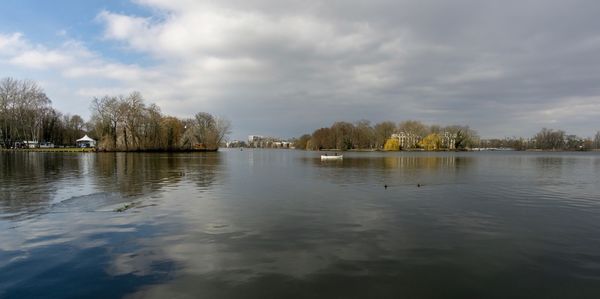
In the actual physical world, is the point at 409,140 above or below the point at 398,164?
above

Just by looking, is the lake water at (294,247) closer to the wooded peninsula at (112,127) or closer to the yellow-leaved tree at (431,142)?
the wooded peninsula at (112,127)

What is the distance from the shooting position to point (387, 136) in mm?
169000

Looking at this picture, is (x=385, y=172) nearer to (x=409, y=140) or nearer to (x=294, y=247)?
(x=294, y=247)

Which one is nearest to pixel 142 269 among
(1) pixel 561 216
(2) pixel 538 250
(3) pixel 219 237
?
(3) pixel 219 237

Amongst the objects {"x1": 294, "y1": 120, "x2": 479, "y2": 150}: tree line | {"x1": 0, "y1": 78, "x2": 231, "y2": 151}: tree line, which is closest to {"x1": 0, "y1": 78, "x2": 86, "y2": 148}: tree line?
{"x1": 0, "y1": 78, "x2": 231, "y2": 151}: tree line

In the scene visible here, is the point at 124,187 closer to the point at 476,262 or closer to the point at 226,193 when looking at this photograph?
the point at 226,193

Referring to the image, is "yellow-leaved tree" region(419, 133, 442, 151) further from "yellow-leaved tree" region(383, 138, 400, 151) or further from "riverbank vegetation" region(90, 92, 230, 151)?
"riverbank vegetation" region(90, 92, 230, 151)

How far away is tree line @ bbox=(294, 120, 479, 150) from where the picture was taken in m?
166

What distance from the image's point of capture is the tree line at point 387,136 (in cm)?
16588

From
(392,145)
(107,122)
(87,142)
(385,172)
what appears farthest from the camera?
(392,145)

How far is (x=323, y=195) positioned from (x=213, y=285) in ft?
43.4

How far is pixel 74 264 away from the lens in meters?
8.28

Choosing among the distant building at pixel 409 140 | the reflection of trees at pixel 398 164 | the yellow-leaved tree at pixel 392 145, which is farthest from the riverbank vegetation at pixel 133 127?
the distant building at pixel 409 140

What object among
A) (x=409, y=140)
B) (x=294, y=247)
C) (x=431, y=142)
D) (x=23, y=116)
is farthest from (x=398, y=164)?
(x=409, y=140)
